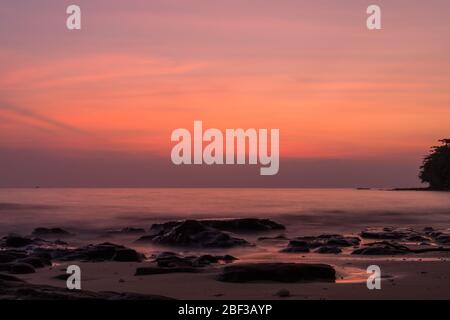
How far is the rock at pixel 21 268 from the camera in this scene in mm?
14027

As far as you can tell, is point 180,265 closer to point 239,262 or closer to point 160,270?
point 160,270

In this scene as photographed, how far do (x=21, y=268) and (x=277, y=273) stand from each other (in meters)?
6.39

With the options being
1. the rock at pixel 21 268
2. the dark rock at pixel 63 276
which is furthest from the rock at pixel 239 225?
the dark rock at pixel 63 276

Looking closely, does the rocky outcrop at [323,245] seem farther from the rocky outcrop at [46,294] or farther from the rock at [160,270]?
the rocky outcrop at [46,294]

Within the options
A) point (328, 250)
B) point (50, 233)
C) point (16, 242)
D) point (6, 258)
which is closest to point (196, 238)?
point (328, 250)

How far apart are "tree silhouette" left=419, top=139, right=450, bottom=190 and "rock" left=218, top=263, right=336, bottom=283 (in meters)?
97.9

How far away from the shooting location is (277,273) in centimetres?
1191

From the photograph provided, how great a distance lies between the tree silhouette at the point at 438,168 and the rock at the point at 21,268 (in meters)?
98.7

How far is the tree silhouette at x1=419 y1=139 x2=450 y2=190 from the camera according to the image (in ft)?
343

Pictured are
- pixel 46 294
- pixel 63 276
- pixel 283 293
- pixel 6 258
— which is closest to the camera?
pixel 46 294

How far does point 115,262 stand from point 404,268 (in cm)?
771

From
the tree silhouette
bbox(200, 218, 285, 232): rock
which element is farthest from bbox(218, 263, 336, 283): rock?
the tree silhouette

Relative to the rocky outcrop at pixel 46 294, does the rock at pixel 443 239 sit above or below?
below

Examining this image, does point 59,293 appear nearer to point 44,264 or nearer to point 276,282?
point 276,282
